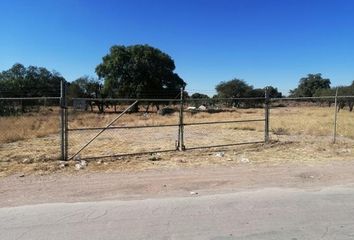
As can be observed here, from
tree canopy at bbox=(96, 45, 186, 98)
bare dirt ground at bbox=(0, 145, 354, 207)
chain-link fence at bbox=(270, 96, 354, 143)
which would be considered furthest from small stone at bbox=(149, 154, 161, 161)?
tree canopy at bbox=(96, 45, 186, 98)

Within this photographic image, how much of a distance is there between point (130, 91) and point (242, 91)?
47.2 m

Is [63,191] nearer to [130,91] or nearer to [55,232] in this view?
[55,232]

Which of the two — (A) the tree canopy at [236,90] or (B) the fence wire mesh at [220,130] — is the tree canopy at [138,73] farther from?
(A) the tree canopy at [236,90]

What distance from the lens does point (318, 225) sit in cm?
555

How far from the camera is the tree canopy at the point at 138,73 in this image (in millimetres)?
61469

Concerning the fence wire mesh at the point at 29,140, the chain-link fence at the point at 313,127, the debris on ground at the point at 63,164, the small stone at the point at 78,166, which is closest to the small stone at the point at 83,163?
the small stone at the point at 78,166

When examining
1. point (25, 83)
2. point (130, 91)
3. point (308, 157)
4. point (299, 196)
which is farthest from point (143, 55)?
point (299, 196)

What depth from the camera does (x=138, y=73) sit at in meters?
61.7

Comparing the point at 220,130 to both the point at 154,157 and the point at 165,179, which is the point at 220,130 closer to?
the point at 154,157

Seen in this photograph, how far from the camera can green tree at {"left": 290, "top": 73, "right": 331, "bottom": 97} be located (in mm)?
129913

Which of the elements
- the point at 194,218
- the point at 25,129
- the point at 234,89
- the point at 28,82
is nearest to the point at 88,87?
the point at 28,82

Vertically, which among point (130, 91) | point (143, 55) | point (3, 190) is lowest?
point (3, 190)

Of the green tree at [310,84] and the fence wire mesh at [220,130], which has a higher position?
the green tree at [310,84]

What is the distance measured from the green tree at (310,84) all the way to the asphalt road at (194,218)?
417ft
